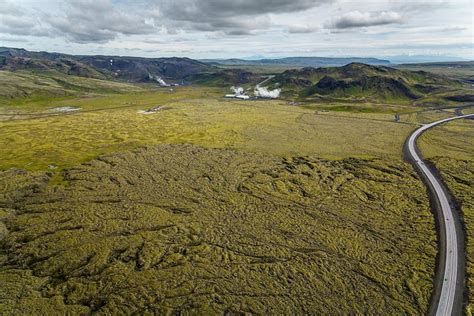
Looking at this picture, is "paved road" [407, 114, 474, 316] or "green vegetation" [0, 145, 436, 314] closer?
"paved road" [407, 114, 474, 316]

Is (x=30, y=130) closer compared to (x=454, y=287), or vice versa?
(x=454, y=287)

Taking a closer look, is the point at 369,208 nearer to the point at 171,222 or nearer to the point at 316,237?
the point at 316,237

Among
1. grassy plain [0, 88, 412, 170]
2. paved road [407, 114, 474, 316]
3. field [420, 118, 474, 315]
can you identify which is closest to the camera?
paved road [407, 114, 474, 316]

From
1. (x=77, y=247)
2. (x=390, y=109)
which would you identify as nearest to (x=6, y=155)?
(x=77, y=247)

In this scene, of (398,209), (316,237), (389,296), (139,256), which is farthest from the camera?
(398,209)

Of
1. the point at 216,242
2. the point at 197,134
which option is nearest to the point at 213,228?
the point at 216,242

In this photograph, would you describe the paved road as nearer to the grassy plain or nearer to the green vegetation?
the green vegetation

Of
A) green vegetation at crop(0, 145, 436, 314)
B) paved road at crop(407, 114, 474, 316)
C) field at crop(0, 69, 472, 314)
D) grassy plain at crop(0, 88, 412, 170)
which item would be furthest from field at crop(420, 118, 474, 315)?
grassy plain at crop(0, 88, 412, 170)
